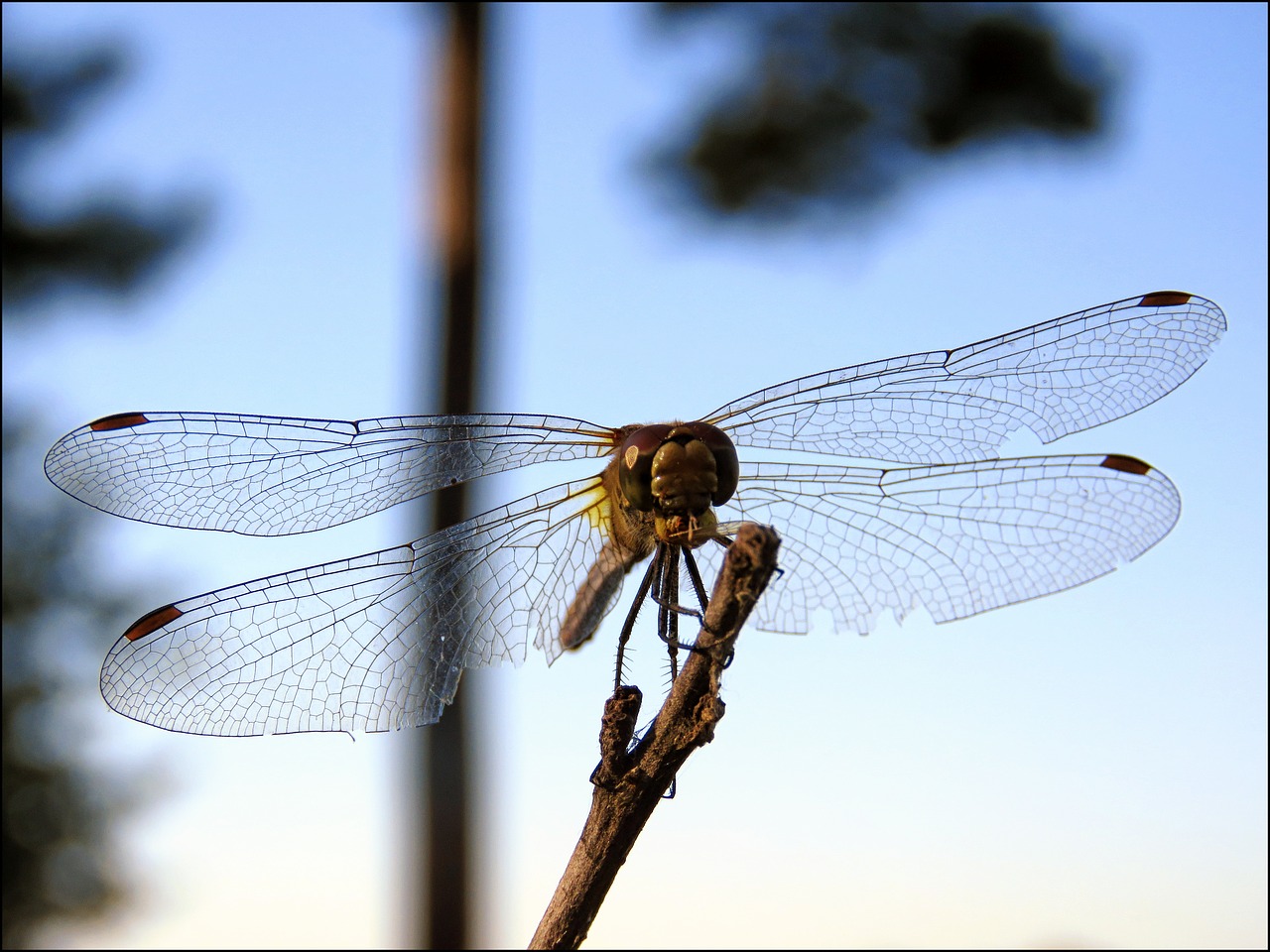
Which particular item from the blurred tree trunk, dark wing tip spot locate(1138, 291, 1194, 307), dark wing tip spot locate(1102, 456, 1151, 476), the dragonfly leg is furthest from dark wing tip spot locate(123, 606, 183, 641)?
dark wing tip spot locate(1138, 291, 1194, 307)

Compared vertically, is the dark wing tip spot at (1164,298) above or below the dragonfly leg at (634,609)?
above

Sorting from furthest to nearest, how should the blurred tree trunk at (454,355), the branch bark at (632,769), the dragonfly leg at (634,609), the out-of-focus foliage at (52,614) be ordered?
the out-of-focus foliage at (52,614) < the blurred tree trunk at (454,355) < the dragonfly leg at (634,609) < the branch bark at (632,769)

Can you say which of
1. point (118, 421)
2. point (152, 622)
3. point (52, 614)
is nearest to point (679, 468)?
point (152, 622)

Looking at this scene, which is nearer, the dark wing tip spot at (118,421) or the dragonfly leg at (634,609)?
the dragonfly leg at (634,609)

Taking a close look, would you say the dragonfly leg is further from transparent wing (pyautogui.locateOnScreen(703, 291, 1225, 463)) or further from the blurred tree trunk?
A: the blurred tree trunk

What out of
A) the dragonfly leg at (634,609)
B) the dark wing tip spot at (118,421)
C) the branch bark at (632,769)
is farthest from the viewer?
the dark wing tip spot at (118,421)

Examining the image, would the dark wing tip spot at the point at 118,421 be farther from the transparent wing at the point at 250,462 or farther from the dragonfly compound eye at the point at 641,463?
the dragonfly compound eye at the point at 641,463

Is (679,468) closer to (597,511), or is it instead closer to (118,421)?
(597,511)

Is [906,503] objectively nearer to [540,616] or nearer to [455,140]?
[540,616]

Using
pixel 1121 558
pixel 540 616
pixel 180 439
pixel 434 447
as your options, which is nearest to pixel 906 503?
pixel 1121 558

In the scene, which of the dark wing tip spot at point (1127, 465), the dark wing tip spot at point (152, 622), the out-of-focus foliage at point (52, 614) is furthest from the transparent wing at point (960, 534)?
the out-of-focus foliage at point (52, 614)
